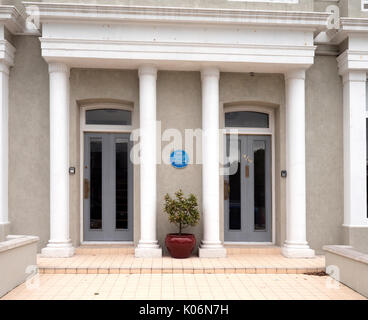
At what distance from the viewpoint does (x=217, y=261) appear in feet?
26.8

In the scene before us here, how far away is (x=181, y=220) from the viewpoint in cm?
831

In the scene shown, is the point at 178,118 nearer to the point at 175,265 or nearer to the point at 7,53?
the point at 175,265

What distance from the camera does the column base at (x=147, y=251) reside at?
8.40m

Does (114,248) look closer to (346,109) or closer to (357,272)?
(357,272)

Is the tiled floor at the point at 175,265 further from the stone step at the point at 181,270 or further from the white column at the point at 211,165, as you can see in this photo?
the white column at the point at 211,165

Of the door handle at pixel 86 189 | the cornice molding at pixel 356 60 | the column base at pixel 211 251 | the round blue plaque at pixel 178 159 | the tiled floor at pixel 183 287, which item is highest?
the cornice molding at pixel 356 60

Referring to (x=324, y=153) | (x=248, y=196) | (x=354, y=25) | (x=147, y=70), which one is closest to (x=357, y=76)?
(x=354, y=25)

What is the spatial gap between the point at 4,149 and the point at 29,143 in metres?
0.50

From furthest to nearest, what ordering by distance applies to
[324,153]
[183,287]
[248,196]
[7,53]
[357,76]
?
[248,196], [324,153], [357,76], [7,53], [183,287]

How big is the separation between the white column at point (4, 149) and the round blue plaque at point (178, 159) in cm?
346

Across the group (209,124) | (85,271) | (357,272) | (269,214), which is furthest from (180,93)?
(357,272)

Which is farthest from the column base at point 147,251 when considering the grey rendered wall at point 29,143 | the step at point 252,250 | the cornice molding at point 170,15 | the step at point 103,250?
the cornice molding at point 170,15

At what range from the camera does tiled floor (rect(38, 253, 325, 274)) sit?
24.5 ft

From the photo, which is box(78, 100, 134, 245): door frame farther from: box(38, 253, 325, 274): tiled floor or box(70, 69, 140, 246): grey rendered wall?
box(38, 253, 325, 274): tiled floor
